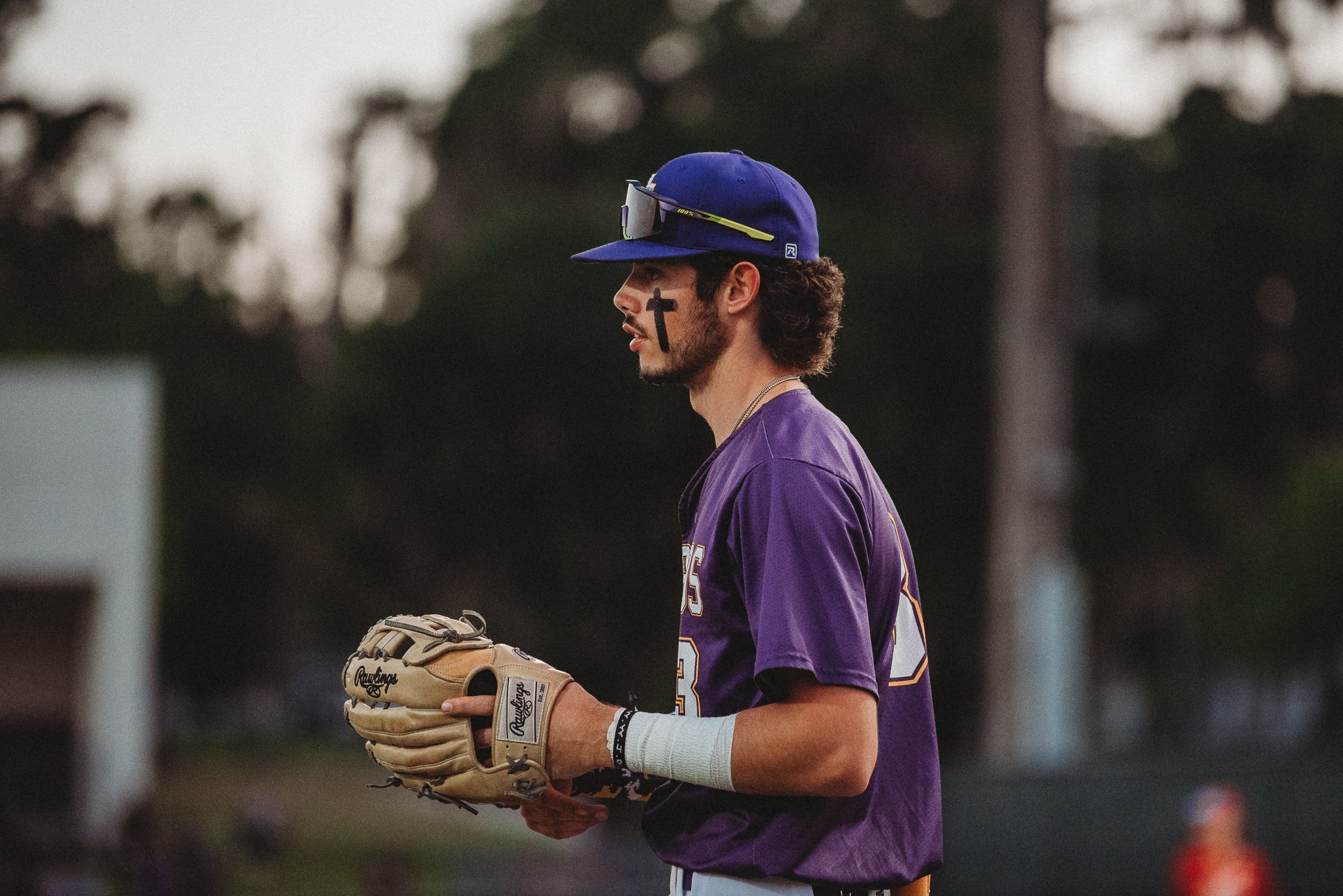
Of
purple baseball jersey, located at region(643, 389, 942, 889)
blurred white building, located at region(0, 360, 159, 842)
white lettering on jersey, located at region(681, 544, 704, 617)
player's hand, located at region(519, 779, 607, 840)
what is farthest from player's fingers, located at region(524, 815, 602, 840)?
blurred white building, located at region(0, 360, 159, 842)

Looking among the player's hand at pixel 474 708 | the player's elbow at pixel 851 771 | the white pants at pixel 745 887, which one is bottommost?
the white pants at pixel 745 887

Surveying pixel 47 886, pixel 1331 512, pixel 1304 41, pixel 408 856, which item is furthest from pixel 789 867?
pixel 1331 512

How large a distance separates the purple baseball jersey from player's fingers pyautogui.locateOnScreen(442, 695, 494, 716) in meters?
0.34

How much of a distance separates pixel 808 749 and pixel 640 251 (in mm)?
971

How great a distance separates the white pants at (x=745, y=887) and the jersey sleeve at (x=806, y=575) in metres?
0.39

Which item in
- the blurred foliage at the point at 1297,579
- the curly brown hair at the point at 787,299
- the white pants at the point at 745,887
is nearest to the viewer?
the white pants at the point at 745,887

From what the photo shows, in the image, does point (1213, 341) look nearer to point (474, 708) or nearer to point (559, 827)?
point (559, 827)

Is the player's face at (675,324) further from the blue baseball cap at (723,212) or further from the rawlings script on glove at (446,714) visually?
A: the rawlings script on glove at (446,714)

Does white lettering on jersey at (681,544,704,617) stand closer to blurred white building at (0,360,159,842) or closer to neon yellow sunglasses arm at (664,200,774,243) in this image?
neon yellow sunglasses arm at (664,200,774,243)

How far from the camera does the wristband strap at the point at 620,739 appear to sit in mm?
2875

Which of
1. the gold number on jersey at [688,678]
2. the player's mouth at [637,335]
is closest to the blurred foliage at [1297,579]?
the player's mouth at [637,335]

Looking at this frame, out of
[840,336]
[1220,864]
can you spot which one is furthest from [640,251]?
[840,336]

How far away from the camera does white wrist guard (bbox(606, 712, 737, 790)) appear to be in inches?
109

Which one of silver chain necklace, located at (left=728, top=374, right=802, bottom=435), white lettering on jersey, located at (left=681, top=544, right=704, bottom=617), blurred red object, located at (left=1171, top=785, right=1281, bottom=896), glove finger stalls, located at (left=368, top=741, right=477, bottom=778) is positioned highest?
silver chain necklace, located at (left=728, top=374, right=802, bottom=435)
